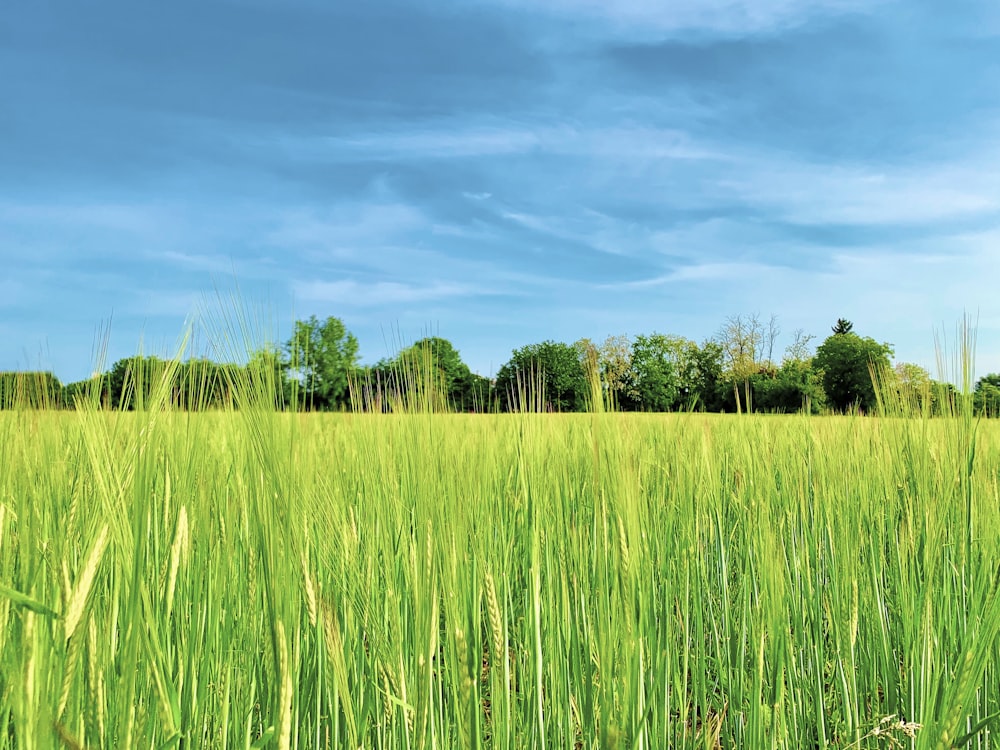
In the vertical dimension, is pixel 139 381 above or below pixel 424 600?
above

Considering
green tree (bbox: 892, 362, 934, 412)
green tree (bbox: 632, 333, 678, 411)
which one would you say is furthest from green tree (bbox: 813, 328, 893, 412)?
green tree (bbox: 892, 362, 934, 412)

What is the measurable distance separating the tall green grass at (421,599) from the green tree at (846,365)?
1960 centimetres

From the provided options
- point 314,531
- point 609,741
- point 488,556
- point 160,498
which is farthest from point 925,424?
point 160,498

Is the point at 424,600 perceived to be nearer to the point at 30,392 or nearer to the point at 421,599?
the point at 421,599

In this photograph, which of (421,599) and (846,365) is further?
(846,365)

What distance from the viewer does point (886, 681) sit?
1.24m

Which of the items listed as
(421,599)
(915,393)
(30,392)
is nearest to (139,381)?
(421,599)

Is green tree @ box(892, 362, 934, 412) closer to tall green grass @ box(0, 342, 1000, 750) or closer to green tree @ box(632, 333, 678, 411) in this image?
tall green grass @ box(0, 342, 1000, 750)

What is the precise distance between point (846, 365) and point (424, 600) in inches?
921

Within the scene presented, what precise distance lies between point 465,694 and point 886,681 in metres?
1.02

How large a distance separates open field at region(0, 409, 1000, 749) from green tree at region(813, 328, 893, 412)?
64.3ft

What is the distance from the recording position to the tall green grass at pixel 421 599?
0.69m

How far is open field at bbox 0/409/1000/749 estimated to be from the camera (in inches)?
27.1

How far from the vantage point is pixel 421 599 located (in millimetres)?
778
